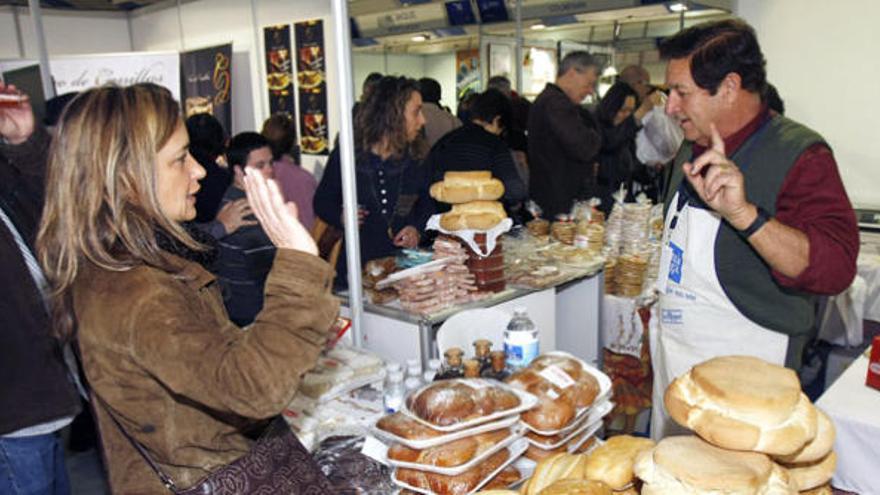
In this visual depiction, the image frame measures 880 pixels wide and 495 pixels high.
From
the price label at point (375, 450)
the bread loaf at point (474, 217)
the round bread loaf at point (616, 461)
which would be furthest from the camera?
the bread loaf at point (474, 217)

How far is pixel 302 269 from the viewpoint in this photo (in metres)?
1.22

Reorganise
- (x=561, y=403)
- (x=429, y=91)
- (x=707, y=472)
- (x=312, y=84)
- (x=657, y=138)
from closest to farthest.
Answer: (x=707, y=472)
(x=561, y=403)
(x=657, y=138)
(x=429, y=91)
(x=312, y=84)

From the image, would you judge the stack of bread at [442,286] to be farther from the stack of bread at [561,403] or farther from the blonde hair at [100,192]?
the blonde hair at [100,192]

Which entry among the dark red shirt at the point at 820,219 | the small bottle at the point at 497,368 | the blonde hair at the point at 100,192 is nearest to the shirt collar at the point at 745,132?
the dark red shirt at the point at 820,219

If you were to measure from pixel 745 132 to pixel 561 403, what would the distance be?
3.33ft

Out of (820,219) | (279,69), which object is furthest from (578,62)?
(279,69)

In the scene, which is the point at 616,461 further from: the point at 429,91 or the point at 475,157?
the point at 429,91

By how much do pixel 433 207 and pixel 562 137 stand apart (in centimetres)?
118

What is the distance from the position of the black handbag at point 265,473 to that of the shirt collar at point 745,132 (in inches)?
58.3

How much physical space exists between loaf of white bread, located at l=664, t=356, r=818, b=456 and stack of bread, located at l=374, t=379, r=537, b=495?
0.44m

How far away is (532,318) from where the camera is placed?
315cm

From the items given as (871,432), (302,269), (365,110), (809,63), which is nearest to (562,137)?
(365,110)

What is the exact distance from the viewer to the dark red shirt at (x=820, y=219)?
163cm

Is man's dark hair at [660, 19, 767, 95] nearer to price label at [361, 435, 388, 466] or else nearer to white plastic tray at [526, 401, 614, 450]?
white plastic tray at [526, 401, 614, 450]
